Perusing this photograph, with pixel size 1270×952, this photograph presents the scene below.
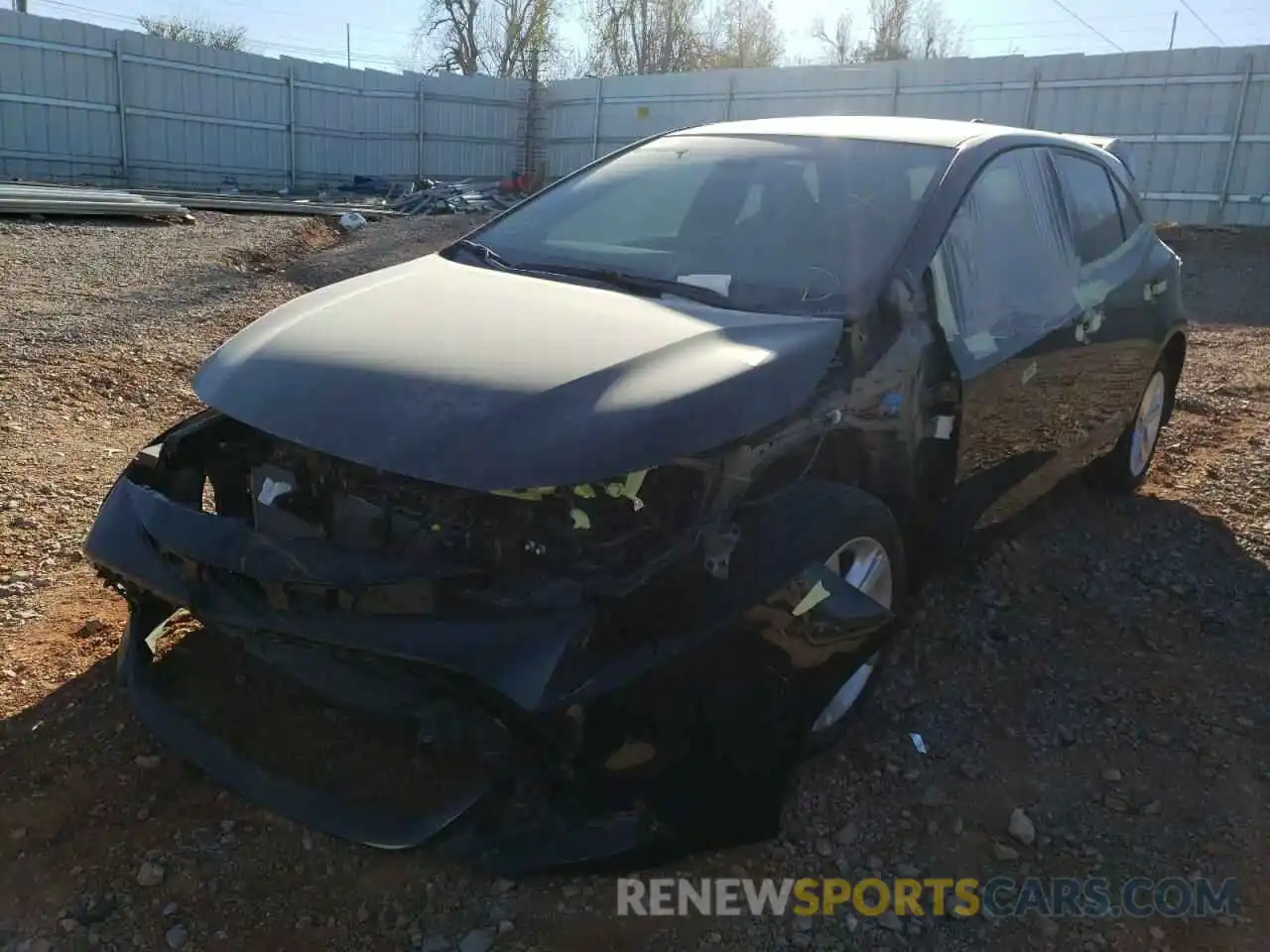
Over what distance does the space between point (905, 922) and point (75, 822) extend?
6.37ft

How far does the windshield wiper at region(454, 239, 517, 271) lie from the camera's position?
129 inches

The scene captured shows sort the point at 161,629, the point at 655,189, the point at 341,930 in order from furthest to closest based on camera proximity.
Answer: the point at 655,189
the point at 161,629
the point at 341,930

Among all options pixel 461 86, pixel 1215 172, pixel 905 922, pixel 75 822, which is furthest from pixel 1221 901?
pixel 461 86

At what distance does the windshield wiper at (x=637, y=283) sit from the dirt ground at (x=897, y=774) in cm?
131

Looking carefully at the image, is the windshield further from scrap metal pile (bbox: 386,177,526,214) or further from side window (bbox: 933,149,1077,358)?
scrap metal pile (bbox: 386,177,526,214)

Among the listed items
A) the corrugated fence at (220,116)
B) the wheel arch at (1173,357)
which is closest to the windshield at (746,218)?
the wheel arch at (1173,357)

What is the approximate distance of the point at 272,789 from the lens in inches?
84.0

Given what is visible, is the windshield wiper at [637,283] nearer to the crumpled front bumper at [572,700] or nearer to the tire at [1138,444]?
the crumpled front bumper at [572,700]

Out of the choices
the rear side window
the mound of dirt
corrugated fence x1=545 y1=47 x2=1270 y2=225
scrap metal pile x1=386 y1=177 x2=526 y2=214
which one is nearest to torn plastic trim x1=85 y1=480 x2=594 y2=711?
the rear side window

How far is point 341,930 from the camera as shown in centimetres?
214

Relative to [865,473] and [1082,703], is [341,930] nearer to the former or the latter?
[865,473]

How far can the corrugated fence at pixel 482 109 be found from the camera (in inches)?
630

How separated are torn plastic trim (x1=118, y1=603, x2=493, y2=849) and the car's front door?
187 cm

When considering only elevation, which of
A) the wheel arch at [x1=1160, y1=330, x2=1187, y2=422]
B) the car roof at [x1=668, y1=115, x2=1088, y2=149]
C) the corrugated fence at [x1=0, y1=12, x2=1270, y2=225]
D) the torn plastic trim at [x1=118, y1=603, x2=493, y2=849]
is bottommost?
the torn plastic trim at [x1=118, y1=603, x2=493, y2=849]
